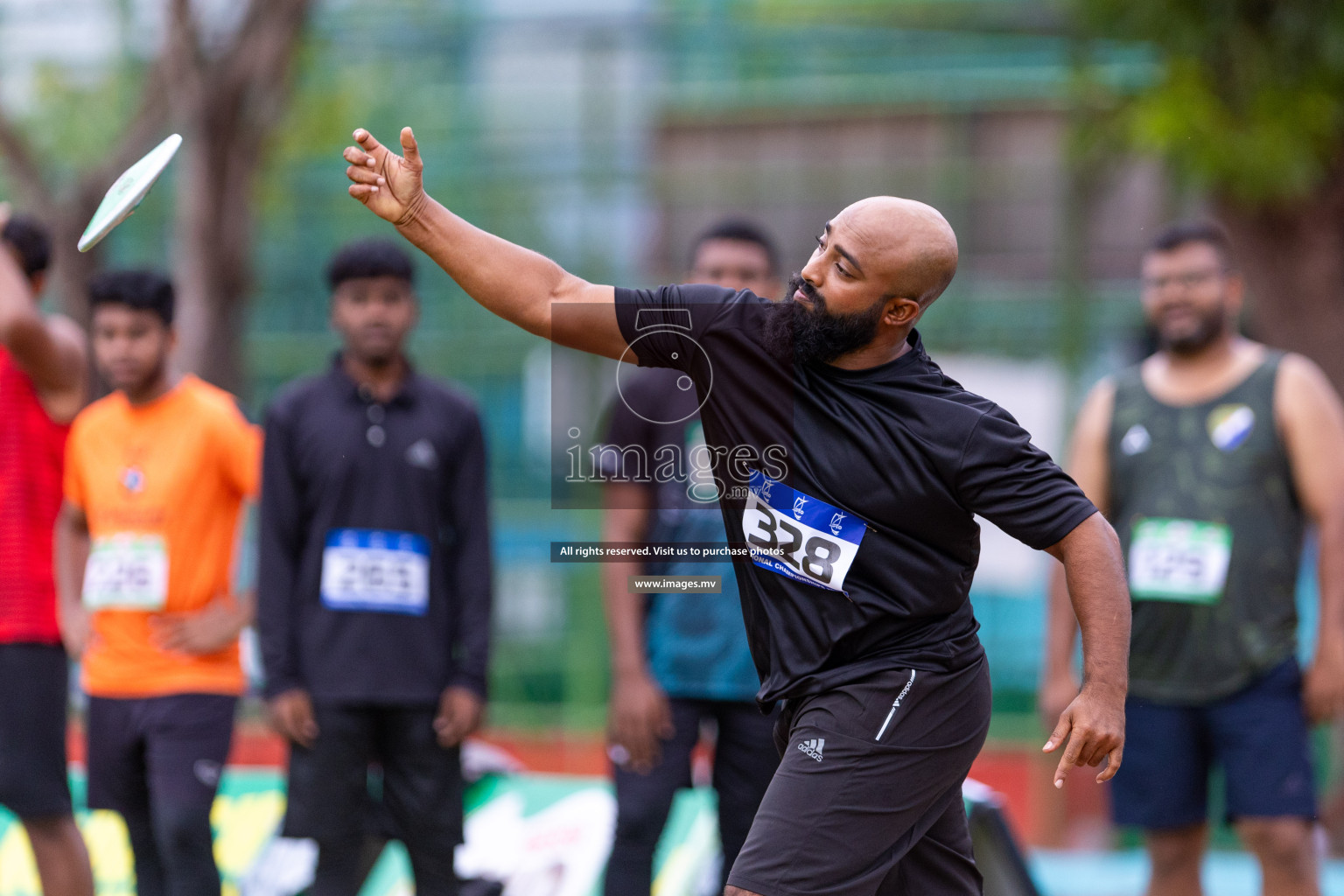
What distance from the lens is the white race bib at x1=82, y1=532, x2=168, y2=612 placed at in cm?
476

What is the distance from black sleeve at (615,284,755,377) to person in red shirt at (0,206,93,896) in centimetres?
222

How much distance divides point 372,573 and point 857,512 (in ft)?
6.52

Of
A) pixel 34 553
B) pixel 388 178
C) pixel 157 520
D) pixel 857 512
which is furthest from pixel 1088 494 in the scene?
pixel 34 553

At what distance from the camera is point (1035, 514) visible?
3182 millimetres

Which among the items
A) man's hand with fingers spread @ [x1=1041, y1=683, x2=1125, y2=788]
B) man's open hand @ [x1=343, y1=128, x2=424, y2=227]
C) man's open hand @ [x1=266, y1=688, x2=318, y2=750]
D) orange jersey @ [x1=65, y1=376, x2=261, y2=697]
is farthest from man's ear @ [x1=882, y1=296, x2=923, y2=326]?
orange jersey @ [x1=65, y1=376, x2=261, y2=697]

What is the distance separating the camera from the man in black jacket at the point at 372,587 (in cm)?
463

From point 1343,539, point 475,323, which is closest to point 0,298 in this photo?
point 1343,539

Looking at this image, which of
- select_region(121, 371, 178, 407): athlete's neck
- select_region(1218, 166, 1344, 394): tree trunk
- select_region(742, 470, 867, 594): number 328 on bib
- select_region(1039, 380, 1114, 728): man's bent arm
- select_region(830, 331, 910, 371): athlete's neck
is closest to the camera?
select_region(742, 470, 867, 594): number 328 on bib

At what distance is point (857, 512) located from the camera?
3.29 m

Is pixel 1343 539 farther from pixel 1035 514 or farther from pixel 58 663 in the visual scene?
pixel 58 663

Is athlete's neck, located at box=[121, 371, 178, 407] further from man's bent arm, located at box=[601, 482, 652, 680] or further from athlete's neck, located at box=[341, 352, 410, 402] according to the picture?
man's bent arm, located at box=[601, 482, 652, 680]

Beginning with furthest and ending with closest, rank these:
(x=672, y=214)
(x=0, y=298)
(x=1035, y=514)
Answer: (x=672, y=214)
(x=0, y=298)
(x=1035, y=514)

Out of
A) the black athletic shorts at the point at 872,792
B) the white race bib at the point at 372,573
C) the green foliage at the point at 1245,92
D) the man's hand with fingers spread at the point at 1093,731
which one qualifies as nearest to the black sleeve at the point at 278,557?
the white race bib at the point at 372,573

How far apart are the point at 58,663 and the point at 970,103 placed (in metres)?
7.08
